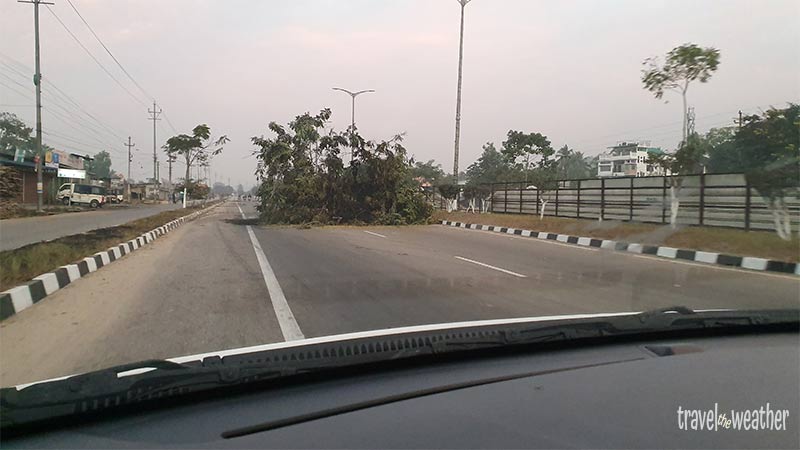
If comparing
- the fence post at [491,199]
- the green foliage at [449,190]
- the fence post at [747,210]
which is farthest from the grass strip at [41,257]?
the fence post at [491,199]

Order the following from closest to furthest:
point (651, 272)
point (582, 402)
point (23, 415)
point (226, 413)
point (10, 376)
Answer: point (23, 415)
point (226, 413)
point (582, 402)
point (10, 376)
point (651, 272)

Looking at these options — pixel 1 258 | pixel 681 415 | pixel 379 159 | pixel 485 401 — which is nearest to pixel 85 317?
pixel 1 258

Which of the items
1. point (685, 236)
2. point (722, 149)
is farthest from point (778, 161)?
point (722, 149)

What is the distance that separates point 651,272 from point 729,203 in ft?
Result: 27.2

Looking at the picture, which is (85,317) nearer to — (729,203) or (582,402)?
(582,402)

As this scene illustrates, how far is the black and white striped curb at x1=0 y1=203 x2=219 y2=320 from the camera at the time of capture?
627 cm

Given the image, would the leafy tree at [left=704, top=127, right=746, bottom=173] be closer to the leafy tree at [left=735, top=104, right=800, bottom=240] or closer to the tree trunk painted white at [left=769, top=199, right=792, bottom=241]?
the leafy tree at [left=735, top=104, right=800, bottom=240]

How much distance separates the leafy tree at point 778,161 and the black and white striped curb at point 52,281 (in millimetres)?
14488

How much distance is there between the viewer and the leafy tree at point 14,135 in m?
48.1

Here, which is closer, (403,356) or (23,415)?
(23,415)

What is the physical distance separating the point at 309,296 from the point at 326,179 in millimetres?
17479

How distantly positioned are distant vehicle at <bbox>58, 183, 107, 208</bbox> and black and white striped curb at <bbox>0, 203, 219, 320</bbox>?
33.6 metres

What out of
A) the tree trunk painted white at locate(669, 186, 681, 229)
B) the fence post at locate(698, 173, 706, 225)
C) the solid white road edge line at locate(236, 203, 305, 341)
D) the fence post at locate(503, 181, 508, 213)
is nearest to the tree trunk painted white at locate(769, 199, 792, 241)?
the fence post at locate(698, 173, 706, 225)

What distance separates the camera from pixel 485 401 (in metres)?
2.40
